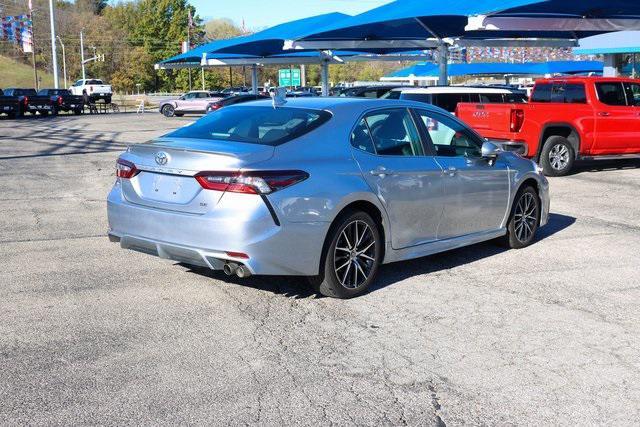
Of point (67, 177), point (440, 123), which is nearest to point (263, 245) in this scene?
point (440, 123)

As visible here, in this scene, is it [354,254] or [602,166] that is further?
[602,166]

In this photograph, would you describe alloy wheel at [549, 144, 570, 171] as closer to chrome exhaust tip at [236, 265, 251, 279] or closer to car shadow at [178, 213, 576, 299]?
car shadow at [178, 213, 576, 299]

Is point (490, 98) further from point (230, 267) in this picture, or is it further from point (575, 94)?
point (230, 267)

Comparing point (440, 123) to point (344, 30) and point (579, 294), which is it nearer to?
point (579, 294)

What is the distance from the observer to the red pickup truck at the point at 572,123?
47.1ft

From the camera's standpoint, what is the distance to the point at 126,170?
6.18 m

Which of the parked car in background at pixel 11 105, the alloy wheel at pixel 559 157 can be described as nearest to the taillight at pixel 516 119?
the alloy wheel at pixel 559 157

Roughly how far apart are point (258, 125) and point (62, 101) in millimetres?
46711

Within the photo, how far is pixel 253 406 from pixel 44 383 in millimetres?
1262

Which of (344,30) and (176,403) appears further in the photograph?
(344,30)

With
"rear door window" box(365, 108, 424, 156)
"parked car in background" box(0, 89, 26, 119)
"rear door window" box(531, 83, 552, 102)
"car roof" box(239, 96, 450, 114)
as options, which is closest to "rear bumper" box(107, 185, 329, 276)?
"rear door window" box(365, 108, 424, 156)

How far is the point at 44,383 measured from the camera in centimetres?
434

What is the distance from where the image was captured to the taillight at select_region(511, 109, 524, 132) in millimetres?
14164

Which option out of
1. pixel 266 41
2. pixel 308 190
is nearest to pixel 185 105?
pixel 266 41
